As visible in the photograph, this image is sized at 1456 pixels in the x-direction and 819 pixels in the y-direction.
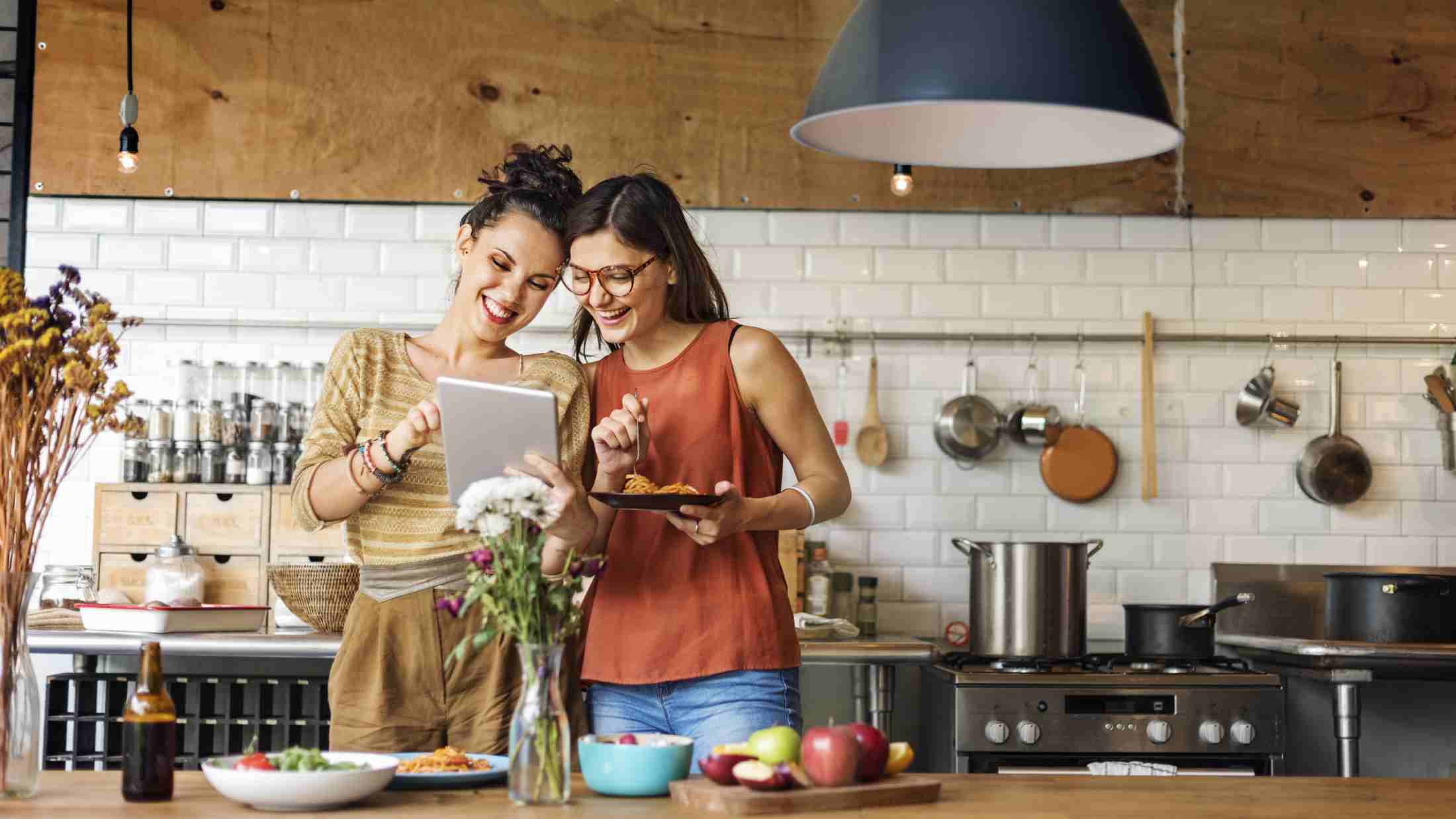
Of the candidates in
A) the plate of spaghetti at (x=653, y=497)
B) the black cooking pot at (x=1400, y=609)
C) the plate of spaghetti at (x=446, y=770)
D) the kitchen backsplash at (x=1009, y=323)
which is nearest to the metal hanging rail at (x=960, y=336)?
the kitchen backsplash at (x=1009, y=323)

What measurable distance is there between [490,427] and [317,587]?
1.93 meters

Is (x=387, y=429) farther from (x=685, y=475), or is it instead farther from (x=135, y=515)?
(x=135, y=515)

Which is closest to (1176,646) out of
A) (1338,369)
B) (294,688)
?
(1338,369)

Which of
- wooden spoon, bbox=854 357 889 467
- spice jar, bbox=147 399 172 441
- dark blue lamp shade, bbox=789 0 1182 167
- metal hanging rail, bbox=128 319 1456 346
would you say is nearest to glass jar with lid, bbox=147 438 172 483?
spice jar, bbox=147 399 172 441

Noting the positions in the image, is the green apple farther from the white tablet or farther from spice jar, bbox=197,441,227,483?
spice jar, bbox=197,441,227,483

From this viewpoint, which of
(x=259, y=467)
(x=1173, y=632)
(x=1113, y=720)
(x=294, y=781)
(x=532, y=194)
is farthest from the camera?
(x=259, y=467)

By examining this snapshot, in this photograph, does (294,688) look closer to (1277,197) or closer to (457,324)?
(457,324)

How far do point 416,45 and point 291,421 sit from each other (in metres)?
1.33

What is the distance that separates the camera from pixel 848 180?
4.96 meters

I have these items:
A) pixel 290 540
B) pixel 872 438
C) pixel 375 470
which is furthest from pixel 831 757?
pixel 872 438

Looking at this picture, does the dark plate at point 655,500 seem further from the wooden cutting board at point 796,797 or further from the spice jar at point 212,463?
the spice jar at point 212,463

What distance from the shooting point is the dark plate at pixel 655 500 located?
214cm

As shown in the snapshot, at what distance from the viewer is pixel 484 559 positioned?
1.86m

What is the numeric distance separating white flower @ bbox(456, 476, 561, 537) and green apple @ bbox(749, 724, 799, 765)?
42 centimetres
